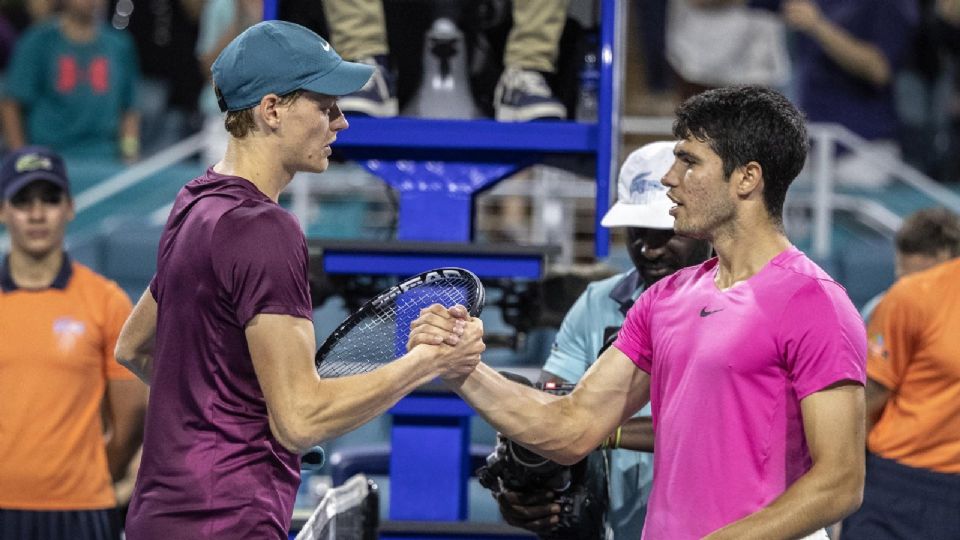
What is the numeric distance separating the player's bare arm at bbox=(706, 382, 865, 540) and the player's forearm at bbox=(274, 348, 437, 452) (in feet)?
2.08

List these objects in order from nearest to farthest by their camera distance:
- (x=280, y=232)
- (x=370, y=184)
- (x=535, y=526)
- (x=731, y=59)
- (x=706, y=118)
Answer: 1. (x=280, y=232)
2. (x=706, y=118)
3. (x=535, y=526)
4. (x=731, y=59)
5. (x=370, y=184)

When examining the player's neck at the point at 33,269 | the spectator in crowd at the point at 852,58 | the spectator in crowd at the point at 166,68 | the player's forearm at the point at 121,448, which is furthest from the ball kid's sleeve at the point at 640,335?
the spectator in crowd at the point at 166,68

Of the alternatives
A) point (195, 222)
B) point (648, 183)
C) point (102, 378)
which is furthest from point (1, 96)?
point (195, 222)

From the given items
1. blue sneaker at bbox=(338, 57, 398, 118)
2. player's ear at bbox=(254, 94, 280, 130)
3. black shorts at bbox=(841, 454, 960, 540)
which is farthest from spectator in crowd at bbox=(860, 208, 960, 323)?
player's ear at bbox=(254, 94, 280, 130)

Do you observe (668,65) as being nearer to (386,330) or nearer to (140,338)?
(386,330)

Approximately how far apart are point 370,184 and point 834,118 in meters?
2.63

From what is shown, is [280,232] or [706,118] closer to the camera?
[280,232]

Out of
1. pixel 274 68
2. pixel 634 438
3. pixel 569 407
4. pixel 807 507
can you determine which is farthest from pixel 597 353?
pixel 274 68

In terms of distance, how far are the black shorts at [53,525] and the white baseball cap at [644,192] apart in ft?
6.06

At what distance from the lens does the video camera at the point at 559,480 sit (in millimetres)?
3465

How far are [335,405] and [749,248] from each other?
2.67ft

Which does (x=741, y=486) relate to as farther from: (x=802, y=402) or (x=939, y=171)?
(x=939, y=171)

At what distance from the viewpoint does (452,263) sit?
14.6ft

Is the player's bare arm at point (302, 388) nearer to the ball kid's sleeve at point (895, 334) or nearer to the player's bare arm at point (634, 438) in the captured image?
the player's bare arm at point (634, 438)
